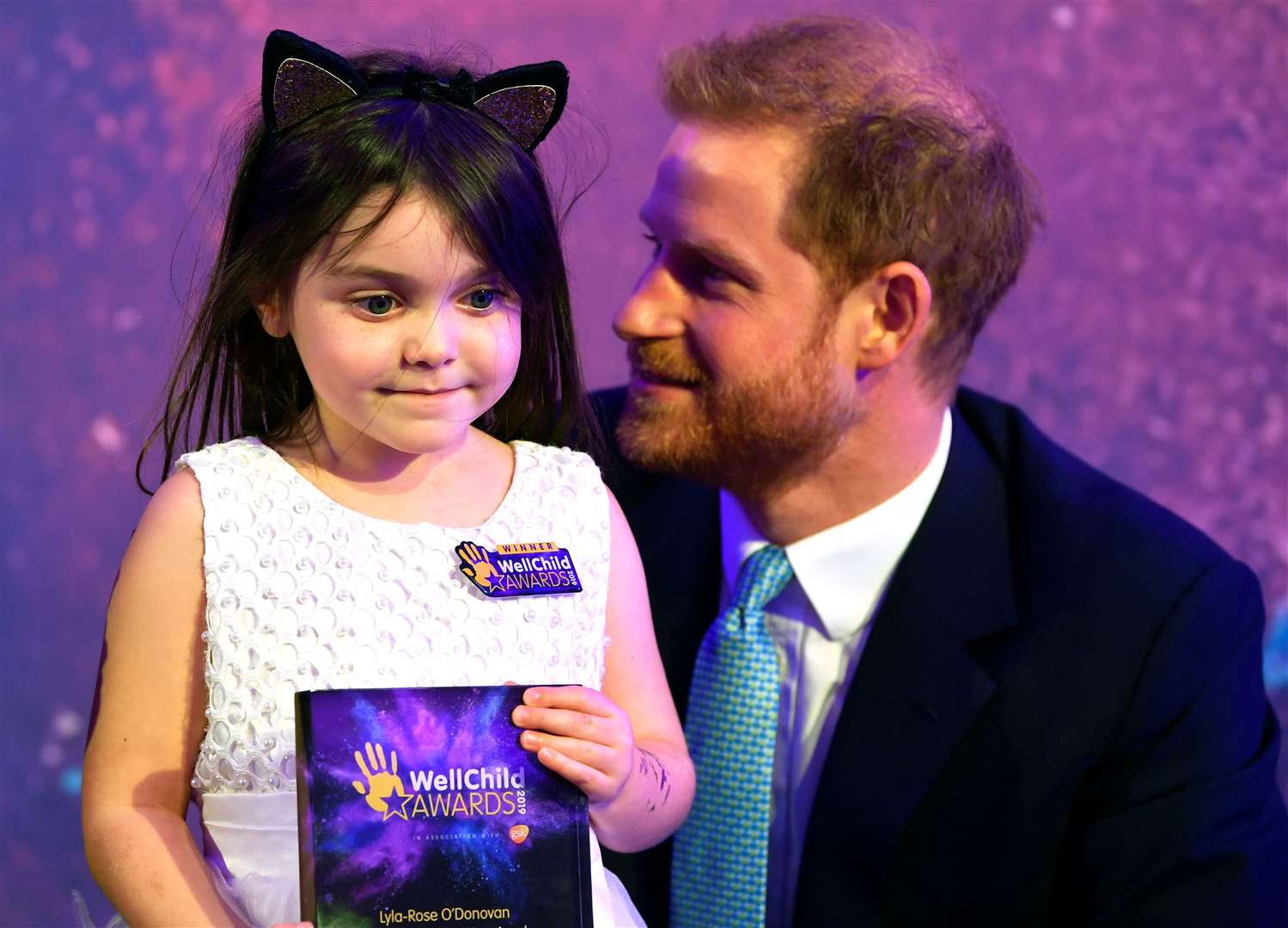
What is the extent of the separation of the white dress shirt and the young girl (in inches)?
29.5

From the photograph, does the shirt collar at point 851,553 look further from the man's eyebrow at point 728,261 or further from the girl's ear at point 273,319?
the girl's ear at point 273,319

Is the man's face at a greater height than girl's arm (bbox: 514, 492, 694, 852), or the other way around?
the man's face

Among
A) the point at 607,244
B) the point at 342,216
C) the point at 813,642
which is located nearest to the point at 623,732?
the point at 342,216

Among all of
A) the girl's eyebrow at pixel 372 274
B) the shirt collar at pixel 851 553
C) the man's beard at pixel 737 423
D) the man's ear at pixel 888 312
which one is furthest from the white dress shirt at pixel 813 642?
the girl's eyebrow at pixel 372 274

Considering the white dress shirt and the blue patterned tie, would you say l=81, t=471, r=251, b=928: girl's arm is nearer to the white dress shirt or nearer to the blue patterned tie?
the blue patterned tie

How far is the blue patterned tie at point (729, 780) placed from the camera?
7.20 ft

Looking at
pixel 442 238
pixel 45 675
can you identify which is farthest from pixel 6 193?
pixel 442 238

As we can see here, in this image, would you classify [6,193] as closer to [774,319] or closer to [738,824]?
[774,319]

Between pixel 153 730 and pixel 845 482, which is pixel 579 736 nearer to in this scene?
pixel 153 730

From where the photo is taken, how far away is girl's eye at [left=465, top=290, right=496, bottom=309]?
1.46 m

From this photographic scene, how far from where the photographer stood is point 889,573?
237 cm

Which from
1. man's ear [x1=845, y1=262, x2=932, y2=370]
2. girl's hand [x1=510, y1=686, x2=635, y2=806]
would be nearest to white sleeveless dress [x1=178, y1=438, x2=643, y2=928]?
girl's hand [x1=510, y1=686, x2=635, y2=806]

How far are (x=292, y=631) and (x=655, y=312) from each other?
1.07m

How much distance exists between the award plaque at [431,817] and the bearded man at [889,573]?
87 centimetres
